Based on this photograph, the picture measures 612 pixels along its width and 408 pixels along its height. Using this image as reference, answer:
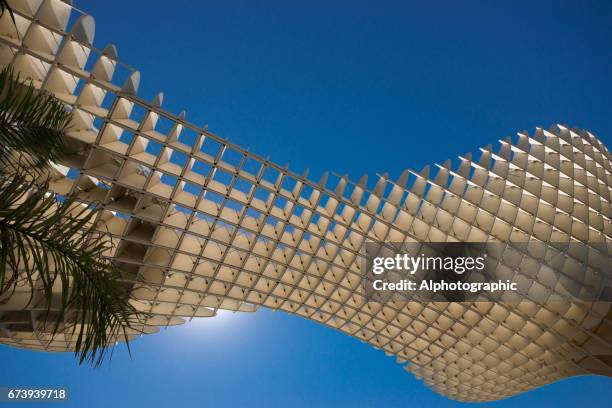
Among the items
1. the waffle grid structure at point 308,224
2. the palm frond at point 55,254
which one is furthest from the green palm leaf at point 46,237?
the waffle grid structure at point 308,224

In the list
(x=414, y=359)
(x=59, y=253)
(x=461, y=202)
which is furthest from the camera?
(x=414, y=359)

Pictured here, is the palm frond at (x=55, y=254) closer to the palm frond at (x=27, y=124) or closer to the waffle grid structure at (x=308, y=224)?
the palm frond at (x=27, y=124)

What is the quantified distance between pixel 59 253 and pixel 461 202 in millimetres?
24308

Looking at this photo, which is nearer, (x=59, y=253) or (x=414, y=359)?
(x=59, y=253)

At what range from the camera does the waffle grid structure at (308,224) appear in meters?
16.4

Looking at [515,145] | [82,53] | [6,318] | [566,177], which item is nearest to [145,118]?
[82,53]

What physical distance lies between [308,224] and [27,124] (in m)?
17.6

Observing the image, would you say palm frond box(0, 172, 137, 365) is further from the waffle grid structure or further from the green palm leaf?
the waffle grid structure

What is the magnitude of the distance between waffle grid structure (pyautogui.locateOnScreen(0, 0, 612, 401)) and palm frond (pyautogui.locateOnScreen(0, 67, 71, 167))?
7.56 m

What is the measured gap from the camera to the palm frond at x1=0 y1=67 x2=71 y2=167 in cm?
551

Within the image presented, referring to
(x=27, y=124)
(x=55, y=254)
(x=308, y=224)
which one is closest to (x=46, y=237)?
(x=55, y=254)

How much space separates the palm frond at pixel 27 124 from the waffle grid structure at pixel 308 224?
7557mm

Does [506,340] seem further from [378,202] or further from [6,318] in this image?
[6,318]

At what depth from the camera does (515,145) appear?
96.0 feet
